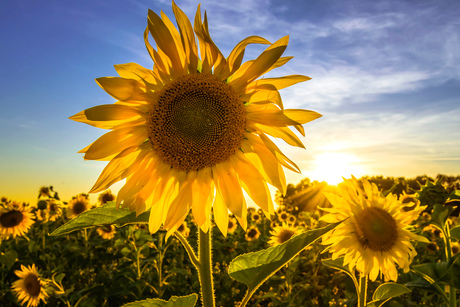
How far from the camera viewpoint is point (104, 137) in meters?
1.69

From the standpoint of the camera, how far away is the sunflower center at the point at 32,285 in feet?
15.9

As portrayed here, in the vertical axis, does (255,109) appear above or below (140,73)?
below

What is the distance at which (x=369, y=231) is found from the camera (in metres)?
2.64

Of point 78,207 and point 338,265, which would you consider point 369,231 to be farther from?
point 78,207

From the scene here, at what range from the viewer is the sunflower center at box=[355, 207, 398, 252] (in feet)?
8.70

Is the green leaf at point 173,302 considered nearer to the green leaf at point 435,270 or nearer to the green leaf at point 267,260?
the green leaf at point 267,260

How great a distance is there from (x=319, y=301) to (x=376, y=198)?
2947mm

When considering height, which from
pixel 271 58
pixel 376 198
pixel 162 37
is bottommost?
pixel 376 198

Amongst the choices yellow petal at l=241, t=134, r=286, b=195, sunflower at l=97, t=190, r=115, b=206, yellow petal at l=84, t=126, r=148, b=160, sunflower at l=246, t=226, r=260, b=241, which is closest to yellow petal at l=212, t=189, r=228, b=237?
yellow petal at l=241, t=134, r=286, b=195

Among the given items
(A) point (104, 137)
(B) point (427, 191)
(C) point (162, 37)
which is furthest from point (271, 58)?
(B) point (427, 191)

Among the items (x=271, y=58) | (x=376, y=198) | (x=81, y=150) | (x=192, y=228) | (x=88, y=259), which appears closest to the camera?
(x=271, y=58)

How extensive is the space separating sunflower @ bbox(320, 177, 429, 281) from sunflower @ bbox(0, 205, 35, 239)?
5995mm

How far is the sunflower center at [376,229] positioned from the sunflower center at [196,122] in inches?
55.2

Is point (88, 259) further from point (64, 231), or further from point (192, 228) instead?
point (64, 231)
